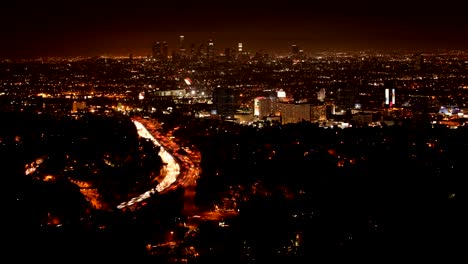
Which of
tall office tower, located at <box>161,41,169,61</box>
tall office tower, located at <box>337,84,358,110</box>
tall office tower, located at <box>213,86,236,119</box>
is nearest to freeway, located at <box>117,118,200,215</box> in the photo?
tall office tower, located at <box>213,86,236,119</box>

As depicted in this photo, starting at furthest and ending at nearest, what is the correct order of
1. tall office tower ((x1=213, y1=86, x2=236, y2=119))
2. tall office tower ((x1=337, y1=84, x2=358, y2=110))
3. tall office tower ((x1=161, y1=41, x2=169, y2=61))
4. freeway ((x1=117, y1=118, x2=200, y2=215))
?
tall office tower ((x1=161, y1=41, x2=169, y2=61)), tall office tower ((x1=337, y1=84, x2=358, y2=110)), tall office tower ((x1=213, y1=86, x2=236, y2=119)), freeway ((x1=117, y1=118, x2=200, y2=215))

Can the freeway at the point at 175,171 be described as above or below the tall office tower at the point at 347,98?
above

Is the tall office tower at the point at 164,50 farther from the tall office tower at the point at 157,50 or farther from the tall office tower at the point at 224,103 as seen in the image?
the tall office tower at the point at 224,103

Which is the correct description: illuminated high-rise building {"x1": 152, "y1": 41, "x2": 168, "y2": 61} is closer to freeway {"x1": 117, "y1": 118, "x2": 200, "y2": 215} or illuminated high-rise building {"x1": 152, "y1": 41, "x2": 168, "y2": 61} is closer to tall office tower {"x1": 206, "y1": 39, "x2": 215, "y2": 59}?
tall office tower {"x1": 206, "y1": 39, "x2": 215, "y2": 59}

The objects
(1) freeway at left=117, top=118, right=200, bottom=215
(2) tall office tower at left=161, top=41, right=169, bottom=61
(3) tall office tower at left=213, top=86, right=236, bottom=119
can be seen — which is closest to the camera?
(1) freeway at left=117, top=118, right=200, bottom=215

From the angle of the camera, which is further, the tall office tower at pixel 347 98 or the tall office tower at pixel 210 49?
the tall office tower at pixel 210 49

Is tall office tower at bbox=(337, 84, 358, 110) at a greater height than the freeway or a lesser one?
lesser

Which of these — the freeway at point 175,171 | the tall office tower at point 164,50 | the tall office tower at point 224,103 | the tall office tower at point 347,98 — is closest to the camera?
the freeway at point 175,171

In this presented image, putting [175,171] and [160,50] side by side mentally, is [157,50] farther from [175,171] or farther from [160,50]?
[175,171]

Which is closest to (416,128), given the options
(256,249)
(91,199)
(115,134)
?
(115,134)

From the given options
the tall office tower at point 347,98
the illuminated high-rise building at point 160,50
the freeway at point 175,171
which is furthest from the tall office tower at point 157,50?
the freeway at point 175,171
